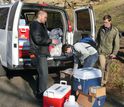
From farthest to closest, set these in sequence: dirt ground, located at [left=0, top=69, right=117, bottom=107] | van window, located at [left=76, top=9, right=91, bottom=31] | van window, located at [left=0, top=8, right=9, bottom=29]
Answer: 1. van window, located at [left=76, top=9, right=91, bottom=31]
2. van window, located at [left=0, top=8, right=9, bottom=29]
3. dirt ground, located at [left=0, top=69, right=117, bottom=107]

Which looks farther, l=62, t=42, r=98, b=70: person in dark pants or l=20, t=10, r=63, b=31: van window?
→ l=20, t=10, r=63, b=31: van window

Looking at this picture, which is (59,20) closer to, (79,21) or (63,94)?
(79,21)

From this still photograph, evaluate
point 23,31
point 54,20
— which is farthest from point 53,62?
point 54,20

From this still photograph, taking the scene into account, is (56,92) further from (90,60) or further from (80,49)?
(90,60)

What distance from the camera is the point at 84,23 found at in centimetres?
1063

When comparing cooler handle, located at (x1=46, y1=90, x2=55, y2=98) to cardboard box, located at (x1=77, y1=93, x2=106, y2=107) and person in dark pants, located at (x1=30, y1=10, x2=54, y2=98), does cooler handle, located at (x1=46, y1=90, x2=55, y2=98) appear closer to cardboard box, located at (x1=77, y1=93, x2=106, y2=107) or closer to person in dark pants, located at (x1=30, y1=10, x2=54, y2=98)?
cardboard box, located at (x1=77, y1=93, x2=106, y2=107)

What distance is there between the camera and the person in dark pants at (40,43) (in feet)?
24.8

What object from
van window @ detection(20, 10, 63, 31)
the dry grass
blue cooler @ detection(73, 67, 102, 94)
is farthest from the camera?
the dry grass

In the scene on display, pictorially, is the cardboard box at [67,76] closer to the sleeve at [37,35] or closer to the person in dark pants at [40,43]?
the person in dark pants at [40,43]

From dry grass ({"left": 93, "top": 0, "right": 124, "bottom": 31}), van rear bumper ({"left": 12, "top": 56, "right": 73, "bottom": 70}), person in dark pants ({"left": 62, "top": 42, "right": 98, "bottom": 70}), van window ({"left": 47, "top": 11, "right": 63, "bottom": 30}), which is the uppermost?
van window ({"left": 47, "top": 11, "right": 63, "bottom": 30})

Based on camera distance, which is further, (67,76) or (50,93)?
(67,76)

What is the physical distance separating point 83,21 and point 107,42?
82.8 inches

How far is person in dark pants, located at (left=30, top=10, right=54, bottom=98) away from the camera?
24.8ft

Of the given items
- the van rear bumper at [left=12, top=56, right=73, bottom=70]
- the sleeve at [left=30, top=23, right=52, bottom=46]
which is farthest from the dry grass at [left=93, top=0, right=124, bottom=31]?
the sleeve at [left=30, top=23, right=52, bottom=46]
